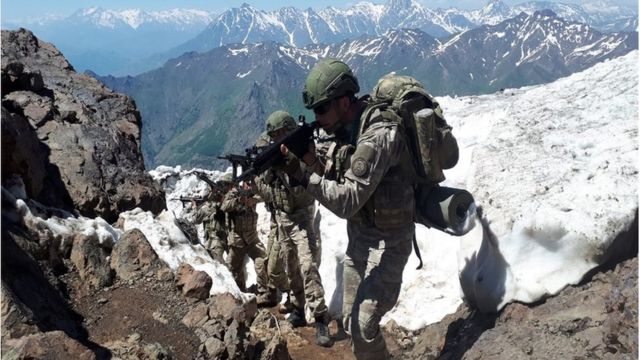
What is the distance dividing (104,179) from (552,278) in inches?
276

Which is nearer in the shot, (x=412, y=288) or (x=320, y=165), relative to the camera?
(x=320, y=165)

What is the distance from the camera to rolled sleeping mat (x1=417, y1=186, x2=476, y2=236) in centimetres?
584

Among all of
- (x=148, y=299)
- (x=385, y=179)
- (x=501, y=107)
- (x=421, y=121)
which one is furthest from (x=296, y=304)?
(x=501, y=107)

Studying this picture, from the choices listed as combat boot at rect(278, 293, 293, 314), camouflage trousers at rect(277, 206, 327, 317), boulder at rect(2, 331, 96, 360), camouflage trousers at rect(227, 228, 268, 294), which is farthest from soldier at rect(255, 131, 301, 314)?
boulder at rect(2, 331, 96, 360)

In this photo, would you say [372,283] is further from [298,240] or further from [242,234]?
[242,234]

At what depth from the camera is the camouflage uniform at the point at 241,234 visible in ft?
36.9

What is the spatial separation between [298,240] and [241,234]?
9.12 feet

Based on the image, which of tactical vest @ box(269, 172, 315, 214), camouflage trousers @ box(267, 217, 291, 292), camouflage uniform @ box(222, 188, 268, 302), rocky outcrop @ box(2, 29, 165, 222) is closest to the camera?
rocky outcrop @ box(2, 29, 165, 222)

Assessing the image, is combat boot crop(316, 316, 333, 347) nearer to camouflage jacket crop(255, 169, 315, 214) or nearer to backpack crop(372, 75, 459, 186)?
camouflage jacket crop(255, 169, 315, 214)

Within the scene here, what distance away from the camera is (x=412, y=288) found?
27.5ft

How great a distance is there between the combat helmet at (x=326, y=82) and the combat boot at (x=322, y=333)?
4202 millimetres

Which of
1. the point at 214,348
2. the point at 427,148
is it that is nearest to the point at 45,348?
the point at 214,348

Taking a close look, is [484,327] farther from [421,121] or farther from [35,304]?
[35,304]

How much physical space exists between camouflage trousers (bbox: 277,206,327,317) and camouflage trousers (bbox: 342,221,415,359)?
2386mm
